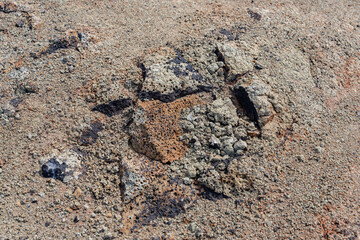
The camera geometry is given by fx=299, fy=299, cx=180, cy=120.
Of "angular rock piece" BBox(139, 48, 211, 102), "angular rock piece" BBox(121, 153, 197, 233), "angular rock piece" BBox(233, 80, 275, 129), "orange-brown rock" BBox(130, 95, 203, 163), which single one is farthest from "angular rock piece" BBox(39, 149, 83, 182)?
"angular rock piece" BBox(233, 80, 275, 129)

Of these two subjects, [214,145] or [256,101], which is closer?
[214,145]

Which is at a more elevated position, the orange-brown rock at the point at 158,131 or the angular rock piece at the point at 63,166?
the orange-brown rock at the point at 158,131

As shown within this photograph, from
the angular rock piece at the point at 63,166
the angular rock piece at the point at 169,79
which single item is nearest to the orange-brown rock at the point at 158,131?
the angular rock piece at the point at 169,79

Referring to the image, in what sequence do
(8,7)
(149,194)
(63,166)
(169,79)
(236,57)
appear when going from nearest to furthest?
(149,194) < (63,166) < (169,79) < (236,57) < (8,7)

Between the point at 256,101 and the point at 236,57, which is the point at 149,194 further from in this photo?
the point at 236,57

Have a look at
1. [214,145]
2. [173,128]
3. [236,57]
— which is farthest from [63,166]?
[236,57]

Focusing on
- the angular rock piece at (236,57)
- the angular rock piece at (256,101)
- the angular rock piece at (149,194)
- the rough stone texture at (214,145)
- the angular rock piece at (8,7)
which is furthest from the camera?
the angular rock piece at (8,7)

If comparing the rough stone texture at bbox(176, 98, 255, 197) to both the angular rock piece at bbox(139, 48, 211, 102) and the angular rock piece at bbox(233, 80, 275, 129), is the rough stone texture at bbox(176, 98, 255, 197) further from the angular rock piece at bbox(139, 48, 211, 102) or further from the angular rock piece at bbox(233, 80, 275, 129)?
the angular rock piece at bbox(139, 48, 211, 102)

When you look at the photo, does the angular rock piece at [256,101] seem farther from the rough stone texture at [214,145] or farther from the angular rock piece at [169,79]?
the angular rock piece at [169,79]
